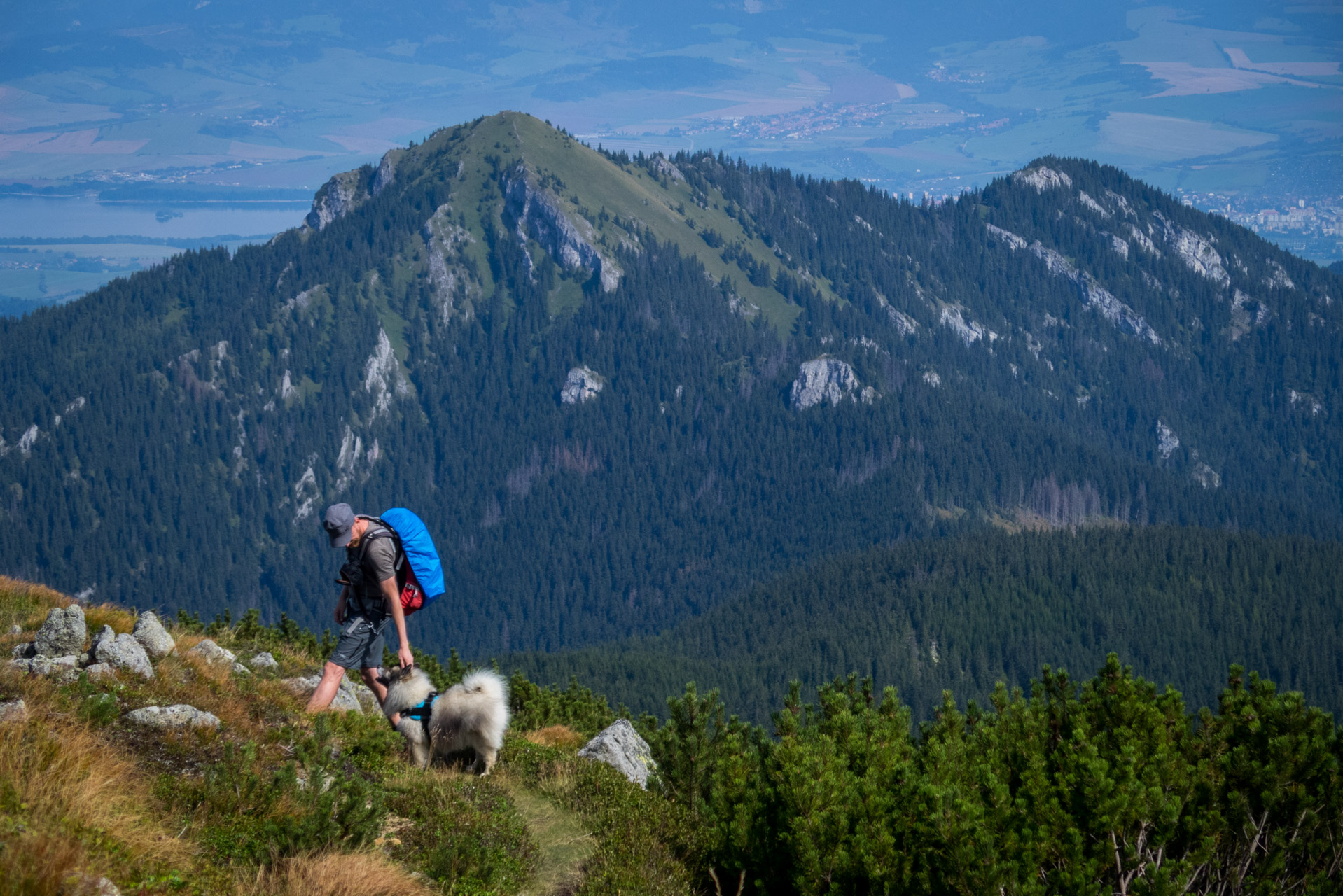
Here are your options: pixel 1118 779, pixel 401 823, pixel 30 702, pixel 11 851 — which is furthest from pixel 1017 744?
pixel 30 702

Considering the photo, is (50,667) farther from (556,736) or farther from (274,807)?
(556,736)

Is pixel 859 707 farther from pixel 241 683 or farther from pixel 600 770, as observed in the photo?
pixel 241 683

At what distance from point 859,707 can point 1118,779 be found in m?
7.25

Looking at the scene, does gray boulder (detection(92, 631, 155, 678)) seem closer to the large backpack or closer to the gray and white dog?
the gray and white dog

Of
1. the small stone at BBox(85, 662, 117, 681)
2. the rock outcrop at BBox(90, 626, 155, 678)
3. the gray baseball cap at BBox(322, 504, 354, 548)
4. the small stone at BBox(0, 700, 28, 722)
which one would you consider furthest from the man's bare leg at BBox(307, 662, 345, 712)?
the small stone at BBox(0, 700, 28, 722)

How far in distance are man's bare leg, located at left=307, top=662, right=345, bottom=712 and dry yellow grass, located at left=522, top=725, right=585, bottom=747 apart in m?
8.47

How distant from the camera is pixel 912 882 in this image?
12.3 m

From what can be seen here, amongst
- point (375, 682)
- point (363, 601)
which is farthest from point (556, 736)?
point (363, 601)

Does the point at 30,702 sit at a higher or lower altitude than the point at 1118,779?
higher

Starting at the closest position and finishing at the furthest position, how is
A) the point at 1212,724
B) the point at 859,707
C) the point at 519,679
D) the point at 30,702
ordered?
the point at 30,702 < the point at 1212,724 < the point at 859,707 < the point at 519,679

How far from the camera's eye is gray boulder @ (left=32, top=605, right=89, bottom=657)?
16453 mm

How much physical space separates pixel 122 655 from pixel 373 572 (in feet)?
15.6

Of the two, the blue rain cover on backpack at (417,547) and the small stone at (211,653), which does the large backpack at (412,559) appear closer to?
the blue rain cover on backpack at (417,547)

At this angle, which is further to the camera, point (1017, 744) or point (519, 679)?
point (519, 679)
